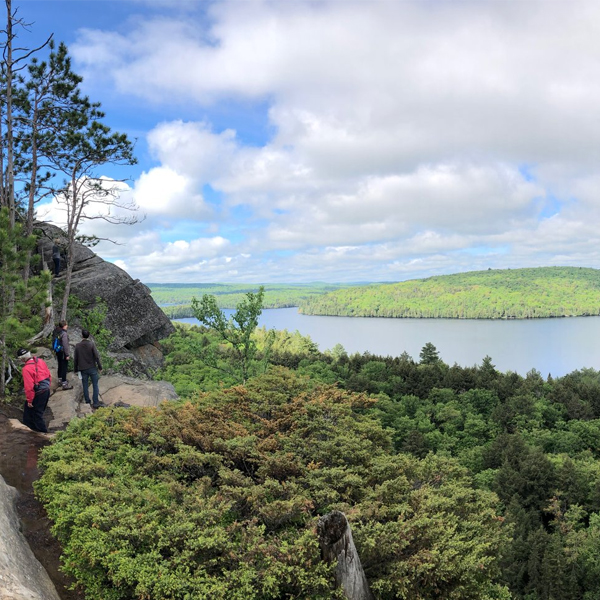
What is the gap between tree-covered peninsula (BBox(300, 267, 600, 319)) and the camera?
110 m

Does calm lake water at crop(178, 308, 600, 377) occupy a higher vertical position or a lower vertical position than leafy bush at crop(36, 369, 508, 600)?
lower

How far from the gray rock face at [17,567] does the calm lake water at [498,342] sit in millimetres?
38246

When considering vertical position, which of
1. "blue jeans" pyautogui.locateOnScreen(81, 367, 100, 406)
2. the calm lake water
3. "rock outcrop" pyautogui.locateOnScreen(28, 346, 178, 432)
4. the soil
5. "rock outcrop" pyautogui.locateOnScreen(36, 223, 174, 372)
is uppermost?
"rock outcrop" pyautogui.locateOnScreen(36, 223, 174, 372)

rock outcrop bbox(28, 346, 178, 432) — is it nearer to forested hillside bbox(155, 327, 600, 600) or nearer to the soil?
the soil

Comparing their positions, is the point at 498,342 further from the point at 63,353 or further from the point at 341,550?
the point at 341,550

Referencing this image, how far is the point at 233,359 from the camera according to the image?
1966 cm

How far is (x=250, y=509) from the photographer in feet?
17.4

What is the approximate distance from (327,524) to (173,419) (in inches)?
139

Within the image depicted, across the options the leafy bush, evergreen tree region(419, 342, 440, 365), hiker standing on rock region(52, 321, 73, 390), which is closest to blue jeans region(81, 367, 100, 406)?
hiker standing on rock region(52, 321, 73, 390)

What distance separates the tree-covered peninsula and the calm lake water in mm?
15797

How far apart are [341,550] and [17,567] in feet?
9.84

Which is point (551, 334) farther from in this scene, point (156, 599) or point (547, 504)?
point (156, 599)

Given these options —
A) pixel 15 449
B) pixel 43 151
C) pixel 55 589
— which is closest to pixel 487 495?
pixel 55 589

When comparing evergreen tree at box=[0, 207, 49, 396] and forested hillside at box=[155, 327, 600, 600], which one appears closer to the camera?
evergreen tree at box=[0, 207, 49, 396]
